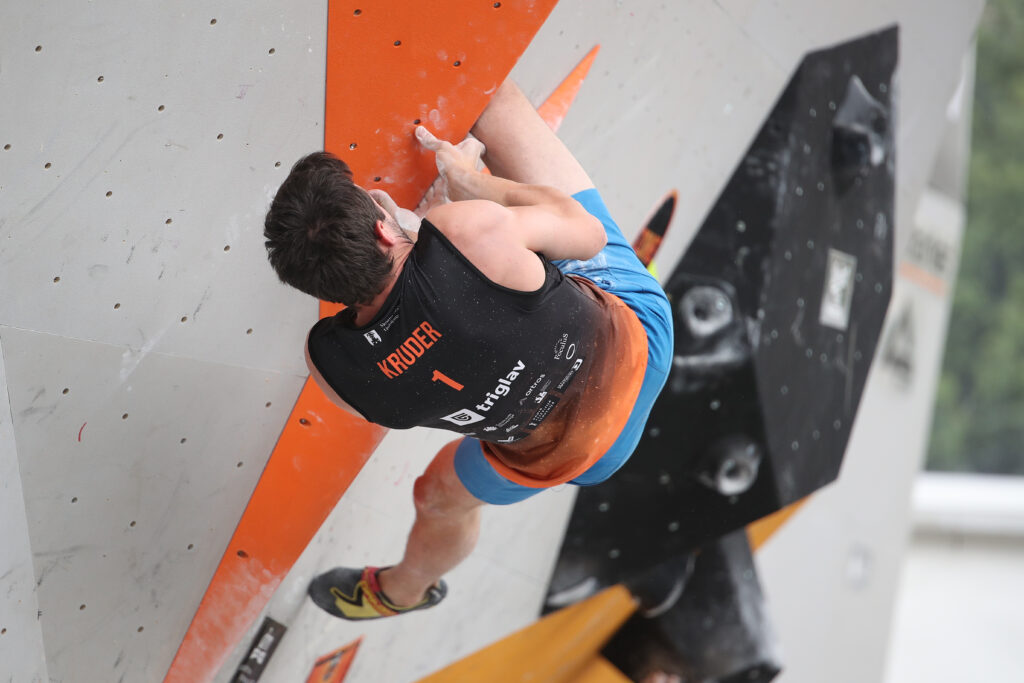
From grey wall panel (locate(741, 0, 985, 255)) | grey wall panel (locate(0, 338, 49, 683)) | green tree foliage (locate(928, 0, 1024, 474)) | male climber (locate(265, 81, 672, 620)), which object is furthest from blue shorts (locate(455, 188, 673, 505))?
green tree foliage (locate(928, 0, 1024, 474))

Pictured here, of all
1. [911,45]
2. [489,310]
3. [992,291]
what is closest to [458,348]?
[489,310]

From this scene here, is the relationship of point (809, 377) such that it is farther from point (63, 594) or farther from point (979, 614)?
point (979, 614)

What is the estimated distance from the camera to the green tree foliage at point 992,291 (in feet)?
59.9

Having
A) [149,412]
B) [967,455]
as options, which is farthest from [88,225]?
[967,455]

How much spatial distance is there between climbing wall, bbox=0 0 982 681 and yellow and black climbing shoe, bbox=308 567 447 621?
1.5 inches

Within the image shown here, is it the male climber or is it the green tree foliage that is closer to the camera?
the male climber

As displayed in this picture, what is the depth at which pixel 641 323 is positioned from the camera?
189 cm

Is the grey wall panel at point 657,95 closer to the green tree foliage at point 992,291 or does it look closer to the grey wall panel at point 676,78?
the grey wall panel at point 676,78

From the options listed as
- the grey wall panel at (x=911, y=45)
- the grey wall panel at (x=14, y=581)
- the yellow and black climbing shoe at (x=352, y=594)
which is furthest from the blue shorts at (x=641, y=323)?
the grey wall panel at (x=911, y=45)

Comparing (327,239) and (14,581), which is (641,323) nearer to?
(327,239)

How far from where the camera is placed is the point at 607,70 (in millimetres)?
2342

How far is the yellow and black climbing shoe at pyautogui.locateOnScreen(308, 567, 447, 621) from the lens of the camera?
2.23 m

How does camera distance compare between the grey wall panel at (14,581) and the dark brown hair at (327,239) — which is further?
the grey wall panel at (14,581)

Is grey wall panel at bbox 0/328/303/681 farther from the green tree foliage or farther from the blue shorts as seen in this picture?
the green tree foliage
